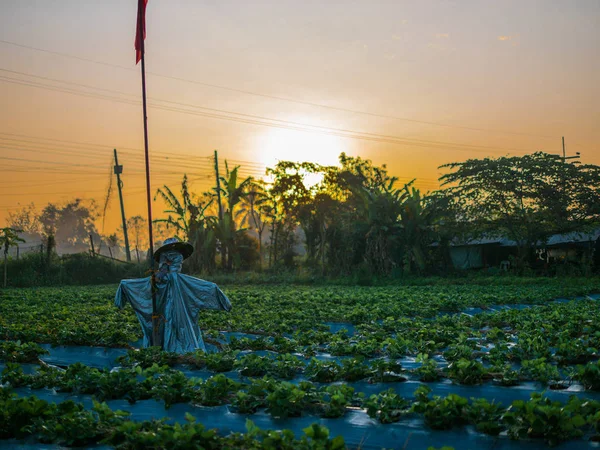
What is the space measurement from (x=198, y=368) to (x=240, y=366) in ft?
2.49

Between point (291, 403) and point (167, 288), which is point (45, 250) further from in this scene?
point (291, 403)

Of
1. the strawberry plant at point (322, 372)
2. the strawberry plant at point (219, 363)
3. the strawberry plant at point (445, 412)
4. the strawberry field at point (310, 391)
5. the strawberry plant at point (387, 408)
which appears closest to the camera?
the strawberry field at point (310, 391)

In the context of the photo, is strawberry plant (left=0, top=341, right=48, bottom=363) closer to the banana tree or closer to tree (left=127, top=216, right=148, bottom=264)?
the banana tree

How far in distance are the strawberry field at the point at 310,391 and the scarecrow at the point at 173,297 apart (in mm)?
595

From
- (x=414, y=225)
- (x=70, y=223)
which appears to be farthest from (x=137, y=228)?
(x=414, y=225)

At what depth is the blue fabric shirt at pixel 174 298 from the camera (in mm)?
9102

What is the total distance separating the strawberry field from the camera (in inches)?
189

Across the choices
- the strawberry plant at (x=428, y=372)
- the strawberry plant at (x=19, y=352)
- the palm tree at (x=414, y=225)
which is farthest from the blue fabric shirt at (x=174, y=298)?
the palm tree at (x=414, y=225)

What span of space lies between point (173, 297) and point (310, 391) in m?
3.73

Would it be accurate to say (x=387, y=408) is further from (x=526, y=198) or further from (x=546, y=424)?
(x=526, y=198)

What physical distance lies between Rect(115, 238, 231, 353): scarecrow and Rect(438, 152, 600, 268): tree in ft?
75.2

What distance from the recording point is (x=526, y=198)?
98.5 ft

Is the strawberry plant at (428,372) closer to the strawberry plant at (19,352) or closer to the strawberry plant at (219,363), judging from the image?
the strawberry plant at (219,363)

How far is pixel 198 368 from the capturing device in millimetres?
8062
